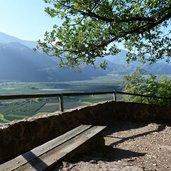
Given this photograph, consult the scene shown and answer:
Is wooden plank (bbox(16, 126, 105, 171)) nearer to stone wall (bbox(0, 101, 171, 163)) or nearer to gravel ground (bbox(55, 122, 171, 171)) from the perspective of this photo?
gravel ground (bbox(55, 122, 171, 171))

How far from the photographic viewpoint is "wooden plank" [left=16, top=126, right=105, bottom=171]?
4.57 meters

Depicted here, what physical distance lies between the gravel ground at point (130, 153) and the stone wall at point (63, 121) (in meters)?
0.86

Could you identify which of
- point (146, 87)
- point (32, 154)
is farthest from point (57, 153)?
point (146, 87)

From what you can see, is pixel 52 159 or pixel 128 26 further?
pixel 128 26

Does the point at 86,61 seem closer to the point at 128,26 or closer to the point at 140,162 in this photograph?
the point at 128,26

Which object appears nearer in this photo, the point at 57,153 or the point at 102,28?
the point at 57,153

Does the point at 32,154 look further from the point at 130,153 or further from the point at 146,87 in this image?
the point at 146,87

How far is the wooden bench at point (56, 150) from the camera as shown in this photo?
181 inches

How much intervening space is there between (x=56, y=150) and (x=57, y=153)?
0.14 metres

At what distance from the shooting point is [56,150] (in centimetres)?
534

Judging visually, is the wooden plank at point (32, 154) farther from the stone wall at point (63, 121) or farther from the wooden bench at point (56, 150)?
the stone wall at point (63, 121)

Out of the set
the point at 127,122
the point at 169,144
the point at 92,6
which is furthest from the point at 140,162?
the point at 92,6

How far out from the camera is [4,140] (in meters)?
6.45

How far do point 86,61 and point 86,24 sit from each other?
1858 mm
